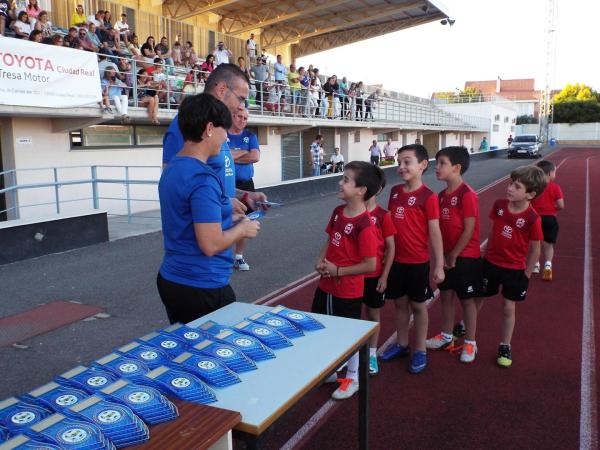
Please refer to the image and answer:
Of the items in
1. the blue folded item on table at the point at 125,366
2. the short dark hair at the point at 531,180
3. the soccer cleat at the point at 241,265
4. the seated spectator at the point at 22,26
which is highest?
the seated spectator at the point at 22,26

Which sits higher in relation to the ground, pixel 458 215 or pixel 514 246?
pixel 458 215

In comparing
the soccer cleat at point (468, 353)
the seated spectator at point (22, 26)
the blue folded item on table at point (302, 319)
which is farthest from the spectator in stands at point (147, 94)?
the blue folded item on table at point (302, 319)

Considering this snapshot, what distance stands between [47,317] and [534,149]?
1547 inches

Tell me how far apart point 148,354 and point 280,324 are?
2.08ft

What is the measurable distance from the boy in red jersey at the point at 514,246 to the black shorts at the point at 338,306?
137 cm

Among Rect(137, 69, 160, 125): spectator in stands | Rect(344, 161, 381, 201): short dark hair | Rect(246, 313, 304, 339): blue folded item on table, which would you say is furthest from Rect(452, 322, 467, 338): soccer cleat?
Rect(137, 69, 160, 125): spectator in stands

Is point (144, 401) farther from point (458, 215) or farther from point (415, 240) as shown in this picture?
point (458, 215)

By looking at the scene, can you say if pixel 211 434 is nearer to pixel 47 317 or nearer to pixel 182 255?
pixel 182 255

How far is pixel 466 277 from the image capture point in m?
4.27

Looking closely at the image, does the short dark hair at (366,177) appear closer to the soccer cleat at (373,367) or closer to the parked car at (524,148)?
the soccer cleat at (373,367)

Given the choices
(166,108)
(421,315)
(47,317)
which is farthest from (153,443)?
(166,108)

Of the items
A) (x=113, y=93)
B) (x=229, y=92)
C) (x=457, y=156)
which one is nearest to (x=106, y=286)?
(x=229, y=92)

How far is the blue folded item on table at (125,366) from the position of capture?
1.82 m

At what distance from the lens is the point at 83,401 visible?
161 centimetres
